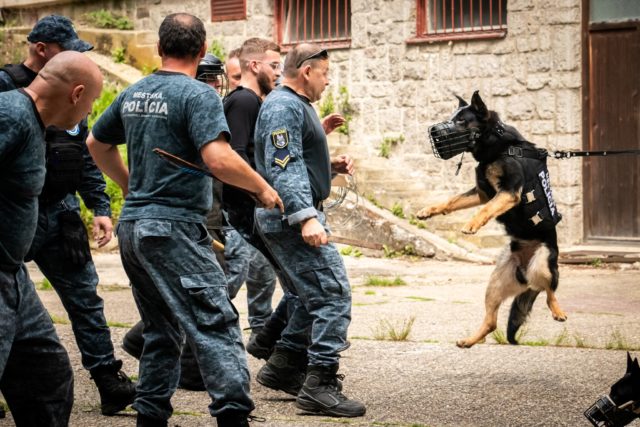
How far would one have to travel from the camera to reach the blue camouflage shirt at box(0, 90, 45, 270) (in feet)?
13.2

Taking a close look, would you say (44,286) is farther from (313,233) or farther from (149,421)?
(149,421)

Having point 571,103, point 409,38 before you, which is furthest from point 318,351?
point 409,38

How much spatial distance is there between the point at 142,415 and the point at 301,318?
1488 mm

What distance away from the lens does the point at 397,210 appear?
1394cm

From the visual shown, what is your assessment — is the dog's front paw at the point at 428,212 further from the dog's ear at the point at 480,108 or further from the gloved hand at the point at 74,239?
the gloved hand at the point at 74,239

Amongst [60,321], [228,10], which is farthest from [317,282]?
[228,10]

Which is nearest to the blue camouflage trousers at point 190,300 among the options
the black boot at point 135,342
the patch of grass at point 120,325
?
the black boot at point 135,342

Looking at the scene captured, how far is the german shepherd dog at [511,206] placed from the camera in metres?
6.91

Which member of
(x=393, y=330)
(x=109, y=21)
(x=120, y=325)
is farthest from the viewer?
(x=109, y=21)

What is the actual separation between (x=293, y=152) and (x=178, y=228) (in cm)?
108

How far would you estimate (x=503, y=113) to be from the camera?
13570mm

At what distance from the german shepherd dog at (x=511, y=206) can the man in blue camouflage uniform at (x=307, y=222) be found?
3.30ft

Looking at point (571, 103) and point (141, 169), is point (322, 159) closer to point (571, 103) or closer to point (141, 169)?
point (141, 169)

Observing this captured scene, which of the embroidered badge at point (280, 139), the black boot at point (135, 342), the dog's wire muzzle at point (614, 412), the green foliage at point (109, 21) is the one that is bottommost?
the black boot at point (135, 342)
